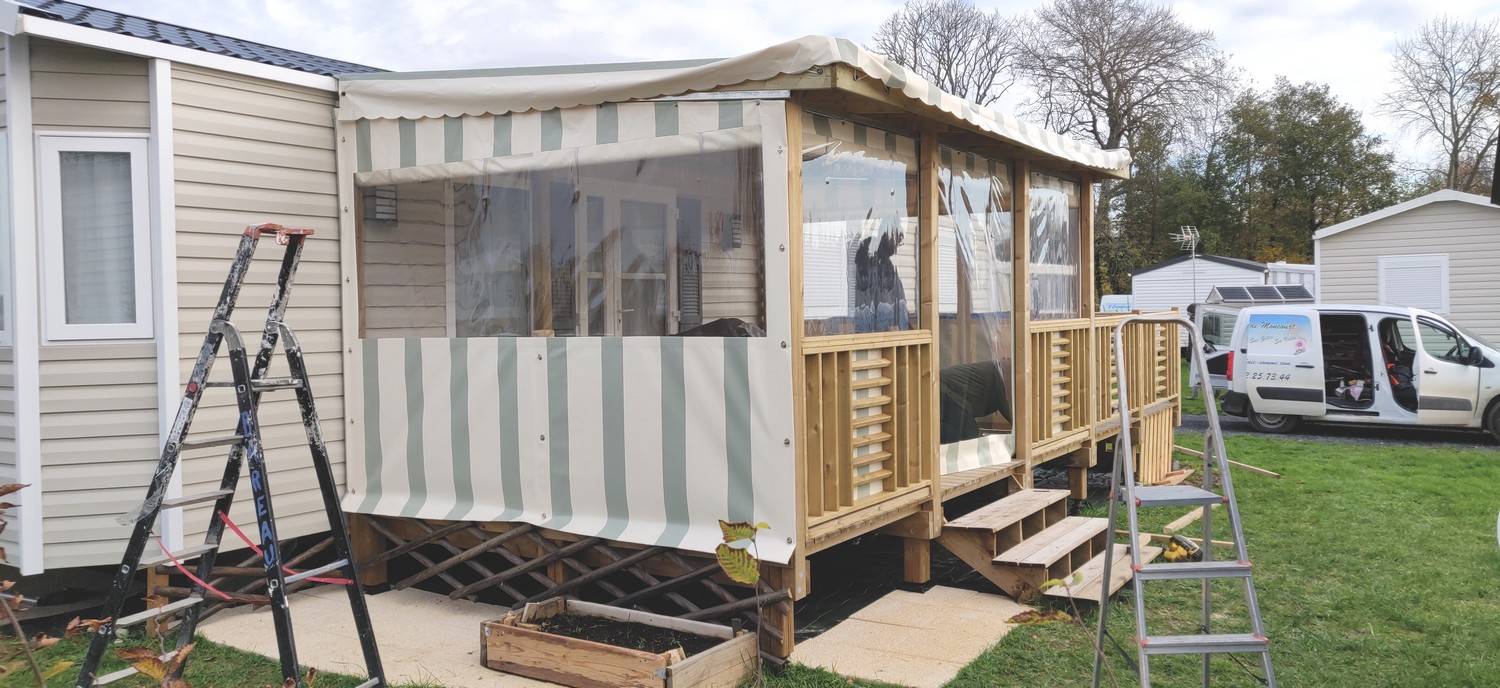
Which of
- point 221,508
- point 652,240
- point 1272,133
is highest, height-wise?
point 1272,133

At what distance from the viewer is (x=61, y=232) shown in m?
4.98

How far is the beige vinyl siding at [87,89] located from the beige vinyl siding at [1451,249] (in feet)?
55.8

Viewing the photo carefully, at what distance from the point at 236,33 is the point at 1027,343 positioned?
491 cm

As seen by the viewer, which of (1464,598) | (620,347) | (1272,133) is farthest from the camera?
(1272,133)

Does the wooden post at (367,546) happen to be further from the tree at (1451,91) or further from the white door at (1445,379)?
the tree at (1451,91)

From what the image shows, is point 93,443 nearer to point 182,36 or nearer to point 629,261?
point 182,36

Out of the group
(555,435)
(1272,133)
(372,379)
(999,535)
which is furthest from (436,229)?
(1272,133)

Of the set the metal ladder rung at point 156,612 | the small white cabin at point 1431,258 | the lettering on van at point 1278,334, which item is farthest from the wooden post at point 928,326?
the small white cabin at point 1431,258

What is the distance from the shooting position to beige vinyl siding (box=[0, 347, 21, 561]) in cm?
489

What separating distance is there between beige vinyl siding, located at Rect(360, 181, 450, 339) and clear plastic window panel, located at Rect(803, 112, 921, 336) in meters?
1.89

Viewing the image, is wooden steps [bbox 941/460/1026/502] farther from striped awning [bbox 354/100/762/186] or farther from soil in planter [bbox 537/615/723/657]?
striped awning [bbox 354/100/762/186]

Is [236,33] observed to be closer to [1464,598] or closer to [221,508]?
[221,508]

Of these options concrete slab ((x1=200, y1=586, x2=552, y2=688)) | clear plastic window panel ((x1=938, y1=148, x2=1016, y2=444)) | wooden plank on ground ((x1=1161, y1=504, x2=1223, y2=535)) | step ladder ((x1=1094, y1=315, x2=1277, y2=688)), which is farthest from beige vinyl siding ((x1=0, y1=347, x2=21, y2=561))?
wooden plank on ground ((x1=1161, y1=504, x2=1223, y2=535))

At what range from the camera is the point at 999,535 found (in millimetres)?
5449
